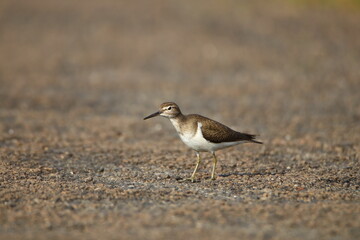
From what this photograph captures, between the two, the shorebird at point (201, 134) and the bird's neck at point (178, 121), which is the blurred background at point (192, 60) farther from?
the bird's neck at point (178, 121)

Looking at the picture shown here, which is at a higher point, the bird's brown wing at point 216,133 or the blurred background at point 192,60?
the blurred background at point 192,60

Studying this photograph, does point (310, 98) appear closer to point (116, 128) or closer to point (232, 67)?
point (232, 67)

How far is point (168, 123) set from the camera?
15.4 m

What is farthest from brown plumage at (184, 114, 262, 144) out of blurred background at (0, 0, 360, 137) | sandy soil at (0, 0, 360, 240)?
blurred background at (0, 0, 360, 137)

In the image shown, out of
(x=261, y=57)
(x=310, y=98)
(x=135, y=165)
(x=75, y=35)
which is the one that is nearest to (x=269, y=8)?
(x=261, y=57)

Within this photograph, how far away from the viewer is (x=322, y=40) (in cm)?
2400

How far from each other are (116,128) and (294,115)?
4892 millimetres

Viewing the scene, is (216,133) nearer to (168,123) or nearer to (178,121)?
(178,121)

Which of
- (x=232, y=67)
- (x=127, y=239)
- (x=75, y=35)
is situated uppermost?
(x=75, y=35)

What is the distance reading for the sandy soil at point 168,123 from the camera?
706cm

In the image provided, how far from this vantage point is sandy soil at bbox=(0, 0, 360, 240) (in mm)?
7062

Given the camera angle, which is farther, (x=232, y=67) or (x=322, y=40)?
(x=322, y=40)

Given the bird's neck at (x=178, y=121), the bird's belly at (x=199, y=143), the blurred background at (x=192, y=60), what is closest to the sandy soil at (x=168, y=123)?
the blurred background at (x=192, y=60)

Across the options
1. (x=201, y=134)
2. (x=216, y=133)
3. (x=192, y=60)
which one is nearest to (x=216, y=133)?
(x=216, y=133)
